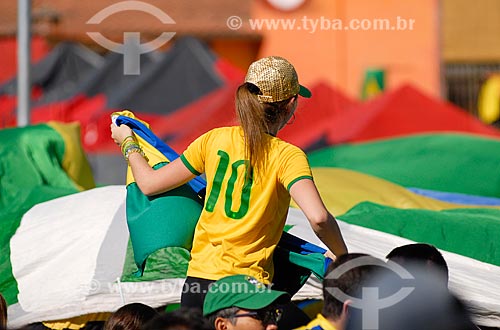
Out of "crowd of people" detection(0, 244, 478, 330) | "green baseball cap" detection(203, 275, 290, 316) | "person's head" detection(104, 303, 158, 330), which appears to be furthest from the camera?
"person's head" detection(104, 303, 158, 330)

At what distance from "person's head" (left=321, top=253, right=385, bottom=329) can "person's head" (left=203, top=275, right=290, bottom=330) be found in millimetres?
223

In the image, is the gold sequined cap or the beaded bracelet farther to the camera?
the beaded bracelet

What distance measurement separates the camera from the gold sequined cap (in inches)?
111

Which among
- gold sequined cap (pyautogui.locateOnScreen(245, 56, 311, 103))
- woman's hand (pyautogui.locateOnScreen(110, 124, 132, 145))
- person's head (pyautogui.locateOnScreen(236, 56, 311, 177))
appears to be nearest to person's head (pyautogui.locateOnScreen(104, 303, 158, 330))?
woman's hand (pyautogui.locateOnScreen(110, 124, 132, 145))

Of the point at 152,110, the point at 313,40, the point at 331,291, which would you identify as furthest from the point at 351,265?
the point at 313,40

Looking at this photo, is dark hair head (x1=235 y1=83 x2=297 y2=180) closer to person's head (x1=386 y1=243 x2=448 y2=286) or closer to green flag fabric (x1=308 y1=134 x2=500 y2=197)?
person's head (x1=386 y1=243 x2=448 y2=286)

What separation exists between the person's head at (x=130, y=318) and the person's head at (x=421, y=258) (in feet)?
2.68

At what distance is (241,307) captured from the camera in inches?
100

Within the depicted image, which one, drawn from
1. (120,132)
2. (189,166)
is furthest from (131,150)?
(189,166)

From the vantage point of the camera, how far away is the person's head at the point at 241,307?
8.38ft

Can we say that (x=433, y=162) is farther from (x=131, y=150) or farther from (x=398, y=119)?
(x=131, y=150)

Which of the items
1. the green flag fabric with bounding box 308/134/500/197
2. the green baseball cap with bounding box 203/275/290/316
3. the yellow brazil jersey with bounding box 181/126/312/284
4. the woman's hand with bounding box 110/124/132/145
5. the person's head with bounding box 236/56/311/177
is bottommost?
the green flag fabric with bounding box 308/134/500/197

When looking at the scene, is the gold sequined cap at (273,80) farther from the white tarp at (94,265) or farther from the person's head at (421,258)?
the white tarp at (94,265)

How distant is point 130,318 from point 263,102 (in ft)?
2.68
